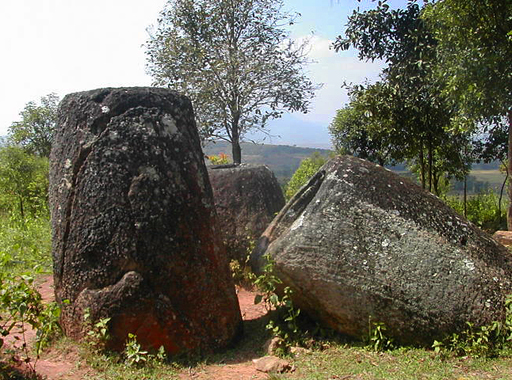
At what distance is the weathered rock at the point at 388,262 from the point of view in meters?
5.10

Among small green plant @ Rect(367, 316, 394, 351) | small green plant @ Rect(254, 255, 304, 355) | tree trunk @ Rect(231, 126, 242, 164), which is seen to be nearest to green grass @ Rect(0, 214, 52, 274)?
small green plant @ Rect(254, 255, 304, 355)

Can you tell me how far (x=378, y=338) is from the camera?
5234mm

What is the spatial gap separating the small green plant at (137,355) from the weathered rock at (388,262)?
157cm

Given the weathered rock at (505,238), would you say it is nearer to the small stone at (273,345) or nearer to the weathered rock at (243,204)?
the weathered rock at (243,204)

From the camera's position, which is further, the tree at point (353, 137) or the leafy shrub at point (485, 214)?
the tree at point (353, 137)

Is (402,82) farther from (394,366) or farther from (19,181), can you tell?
(19,181)

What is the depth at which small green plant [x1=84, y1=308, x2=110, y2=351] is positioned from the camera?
15.8 ft

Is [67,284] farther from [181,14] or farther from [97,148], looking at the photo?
[181,14]

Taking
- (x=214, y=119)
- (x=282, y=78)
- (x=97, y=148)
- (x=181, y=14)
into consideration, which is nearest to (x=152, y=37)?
(x=181, y=14)

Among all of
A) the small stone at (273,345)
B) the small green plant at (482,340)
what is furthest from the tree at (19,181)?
the small green plant at (482,340)

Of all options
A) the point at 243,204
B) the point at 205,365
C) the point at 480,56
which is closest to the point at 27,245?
the point at 243,204

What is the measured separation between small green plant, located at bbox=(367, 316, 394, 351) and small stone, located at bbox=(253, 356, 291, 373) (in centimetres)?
91

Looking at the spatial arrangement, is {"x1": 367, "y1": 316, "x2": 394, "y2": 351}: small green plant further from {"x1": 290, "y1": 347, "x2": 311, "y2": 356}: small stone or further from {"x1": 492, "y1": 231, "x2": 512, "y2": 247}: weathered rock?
{"x1": 492, "y1": 231, "x2": 512, "y2": 247}: weathered rock

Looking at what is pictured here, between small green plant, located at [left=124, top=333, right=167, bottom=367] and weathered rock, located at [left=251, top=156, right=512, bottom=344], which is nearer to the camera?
small green plant, located at [left=124, top=333, right=167, bottom=367]
